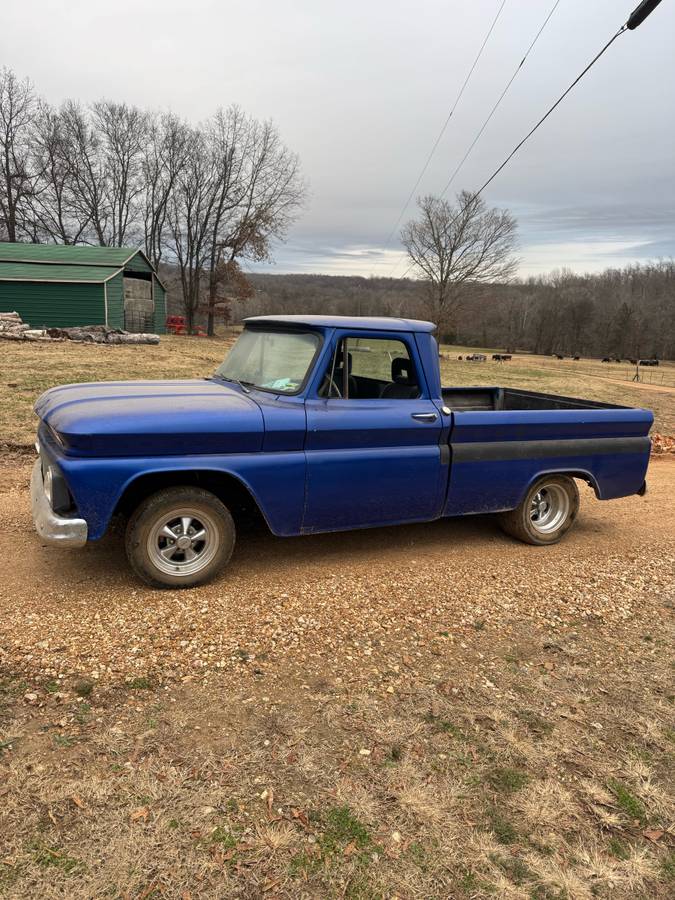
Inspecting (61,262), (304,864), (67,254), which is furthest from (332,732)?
(67,254)

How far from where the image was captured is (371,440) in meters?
4.26

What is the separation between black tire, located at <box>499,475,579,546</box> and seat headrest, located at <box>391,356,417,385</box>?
1538 mm

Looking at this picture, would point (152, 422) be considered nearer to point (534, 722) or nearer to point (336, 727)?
point (336, 727)

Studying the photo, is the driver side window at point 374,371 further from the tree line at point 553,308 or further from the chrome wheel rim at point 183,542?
the tree line at point 553,308

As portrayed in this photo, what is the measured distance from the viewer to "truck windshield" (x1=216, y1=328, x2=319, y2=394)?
14.0 feet

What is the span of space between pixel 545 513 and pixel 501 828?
3542 mm

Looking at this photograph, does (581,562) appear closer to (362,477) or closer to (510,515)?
(510,515)

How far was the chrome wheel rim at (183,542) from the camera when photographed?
12.4 ft

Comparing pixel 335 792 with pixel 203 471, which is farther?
pixel 203 471

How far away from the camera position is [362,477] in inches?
166

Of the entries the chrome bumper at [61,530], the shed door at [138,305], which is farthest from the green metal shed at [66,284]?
the chrome bumper at [61,530]

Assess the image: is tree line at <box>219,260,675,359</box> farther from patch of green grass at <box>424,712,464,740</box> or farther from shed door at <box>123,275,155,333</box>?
patch of green grass at <box>424,712,464,740</box>

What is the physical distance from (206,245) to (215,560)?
4717 centimetres

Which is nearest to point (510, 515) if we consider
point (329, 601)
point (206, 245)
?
point (329, 601)
